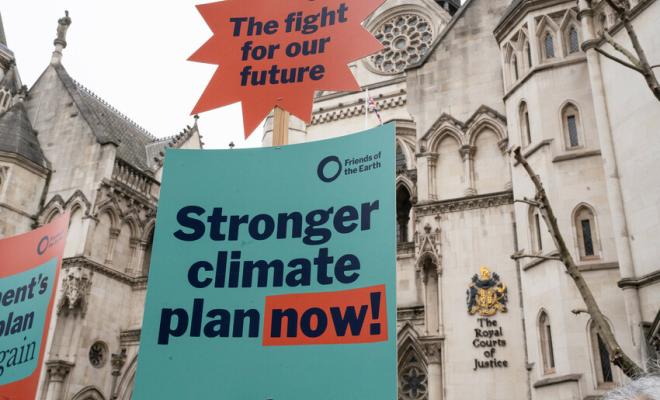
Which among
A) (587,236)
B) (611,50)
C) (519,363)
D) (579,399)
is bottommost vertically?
(579,399)

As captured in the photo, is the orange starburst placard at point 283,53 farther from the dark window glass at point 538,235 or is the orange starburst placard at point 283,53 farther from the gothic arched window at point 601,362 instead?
the dark window glass at point 538,235

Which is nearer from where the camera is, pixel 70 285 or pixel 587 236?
pixel 587 236

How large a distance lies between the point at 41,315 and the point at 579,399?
31.3 ft

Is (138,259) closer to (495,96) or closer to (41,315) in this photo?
(495,96)

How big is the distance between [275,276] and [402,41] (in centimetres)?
2463

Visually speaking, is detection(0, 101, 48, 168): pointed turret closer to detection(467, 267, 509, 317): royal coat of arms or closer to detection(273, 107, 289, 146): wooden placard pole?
detection(467, 267, 509, 317): royal coat of arms

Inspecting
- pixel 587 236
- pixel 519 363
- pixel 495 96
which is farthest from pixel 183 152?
pixel 495 96

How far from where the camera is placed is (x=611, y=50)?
12.7 metres

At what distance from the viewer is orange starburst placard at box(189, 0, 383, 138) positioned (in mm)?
5426

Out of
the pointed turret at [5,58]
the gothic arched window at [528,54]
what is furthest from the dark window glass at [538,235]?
the pointed turret at [5,58]

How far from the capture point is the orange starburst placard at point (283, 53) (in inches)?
214

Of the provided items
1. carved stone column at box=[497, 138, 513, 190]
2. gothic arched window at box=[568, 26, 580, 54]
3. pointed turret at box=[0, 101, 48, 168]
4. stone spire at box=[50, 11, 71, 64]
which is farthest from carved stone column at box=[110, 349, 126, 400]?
gothic arched window at box=[568, 26, 580, 54]

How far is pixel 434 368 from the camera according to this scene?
48.5 ft

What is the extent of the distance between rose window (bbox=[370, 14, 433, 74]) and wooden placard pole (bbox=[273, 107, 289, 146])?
21376mm
